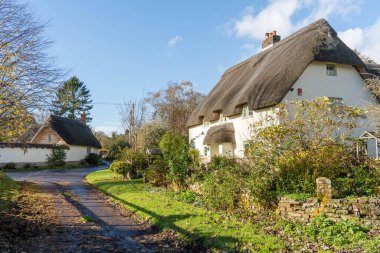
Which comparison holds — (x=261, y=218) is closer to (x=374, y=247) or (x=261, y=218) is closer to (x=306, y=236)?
(x=306, y=236)

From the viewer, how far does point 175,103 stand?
43094 millimetres

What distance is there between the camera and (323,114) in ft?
43.7

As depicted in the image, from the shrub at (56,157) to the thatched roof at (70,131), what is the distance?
2743 mm

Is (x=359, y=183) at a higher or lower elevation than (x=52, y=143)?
lower

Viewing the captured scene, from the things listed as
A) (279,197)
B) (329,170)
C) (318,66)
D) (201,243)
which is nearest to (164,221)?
(201,243)

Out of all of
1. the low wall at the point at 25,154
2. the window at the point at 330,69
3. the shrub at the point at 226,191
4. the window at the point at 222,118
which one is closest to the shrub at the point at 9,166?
the low wall at the point at 25,154

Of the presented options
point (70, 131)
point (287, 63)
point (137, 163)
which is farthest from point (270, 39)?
point (70, 131)

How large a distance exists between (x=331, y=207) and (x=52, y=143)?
136 ft

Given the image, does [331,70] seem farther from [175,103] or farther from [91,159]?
[91,159]

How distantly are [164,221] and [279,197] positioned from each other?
3668 millimetres

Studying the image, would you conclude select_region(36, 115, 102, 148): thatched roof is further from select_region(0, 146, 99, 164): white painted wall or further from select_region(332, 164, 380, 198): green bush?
select_region(332, 164, 380, 198): green bush

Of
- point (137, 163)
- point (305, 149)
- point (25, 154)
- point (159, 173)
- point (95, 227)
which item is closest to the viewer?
point (95, 227)

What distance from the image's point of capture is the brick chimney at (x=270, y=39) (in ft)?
87.6

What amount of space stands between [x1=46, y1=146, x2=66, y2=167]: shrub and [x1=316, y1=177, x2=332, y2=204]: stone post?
117ft
